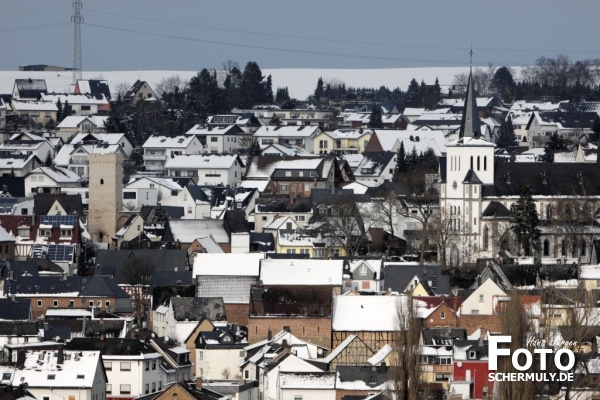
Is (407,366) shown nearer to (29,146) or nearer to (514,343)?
(514,343)

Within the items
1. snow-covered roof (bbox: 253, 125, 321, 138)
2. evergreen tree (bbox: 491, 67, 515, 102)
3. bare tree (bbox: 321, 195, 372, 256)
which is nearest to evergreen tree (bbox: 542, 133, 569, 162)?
snow-covered roof (bbox: 253, 125, 321, 138)

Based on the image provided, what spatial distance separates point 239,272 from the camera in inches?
3036

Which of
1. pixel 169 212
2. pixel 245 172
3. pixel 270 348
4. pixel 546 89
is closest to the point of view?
pixel 270 348

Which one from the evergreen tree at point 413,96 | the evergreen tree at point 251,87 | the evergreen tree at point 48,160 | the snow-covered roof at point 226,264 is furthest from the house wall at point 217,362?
the evergreen tree at point 413,96

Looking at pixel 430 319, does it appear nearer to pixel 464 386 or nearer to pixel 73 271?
pixel 464 386

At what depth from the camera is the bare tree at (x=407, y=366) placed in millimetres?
55469

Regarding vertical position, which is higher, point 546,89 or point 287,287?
point 546,89

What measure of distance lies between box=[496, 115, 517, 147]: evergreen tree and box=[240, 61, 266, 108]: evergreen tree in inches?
954

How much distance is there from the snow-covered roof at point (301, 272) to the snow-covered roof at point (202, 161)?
35878 mm

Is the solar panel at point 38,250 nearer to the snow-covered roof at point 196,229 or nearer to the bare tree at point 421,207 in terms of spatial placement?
the snow-covered roof at point 196,229

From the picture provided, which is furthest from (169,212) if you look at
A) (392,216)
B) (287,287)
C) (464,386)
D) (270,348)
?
(464,386)

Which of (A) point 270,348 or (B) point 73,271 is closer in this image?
(A) point 270,348

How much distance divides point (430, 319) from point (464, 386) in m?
9.38

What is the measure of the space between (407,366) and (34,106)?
302ft
